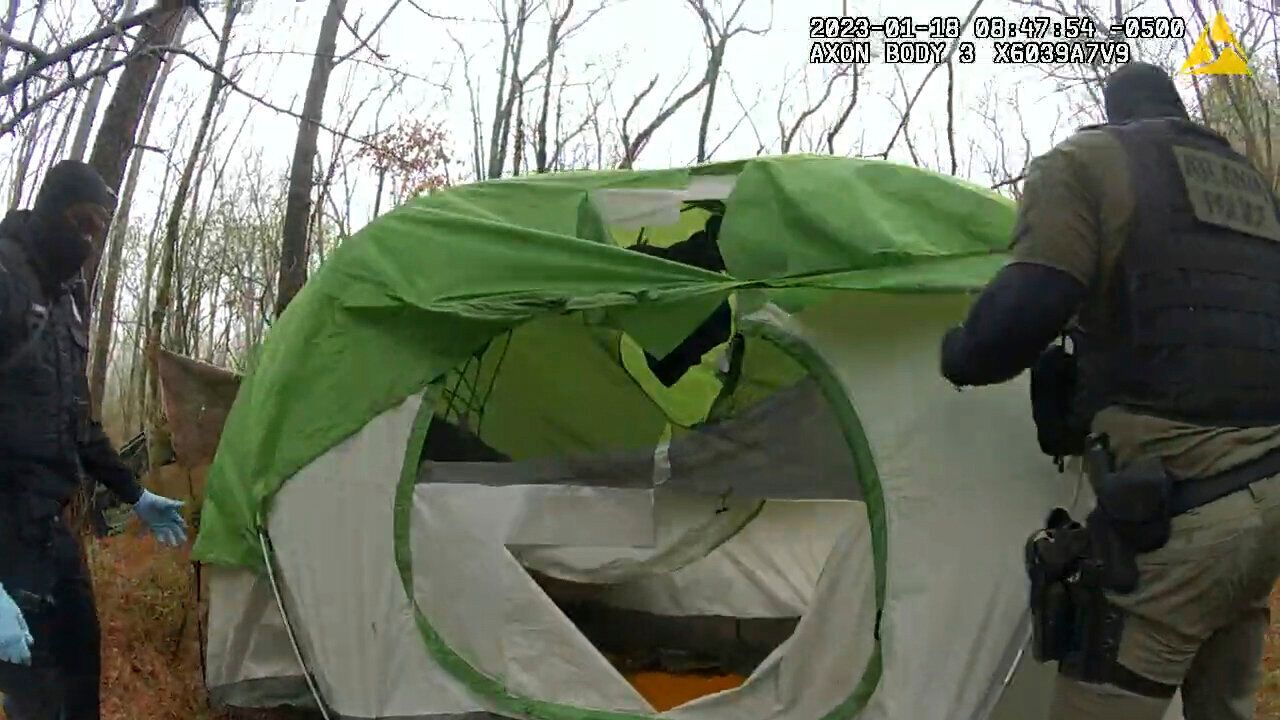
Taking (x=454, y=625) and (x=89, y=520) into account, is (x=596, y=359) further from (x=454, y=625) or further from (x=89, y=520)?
(x=89, y=520)

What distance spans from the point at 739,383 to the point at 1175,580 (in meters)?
→ 2.52

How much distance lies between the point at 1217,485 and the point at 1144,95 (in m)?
0.89

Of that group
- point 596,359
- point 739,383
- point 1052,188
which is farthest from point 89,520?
point 1052,188

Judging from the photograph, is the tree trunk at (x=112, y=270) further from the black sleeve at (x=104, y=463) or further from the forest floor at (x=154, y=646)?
the black sleeve at (x=104, y=463)

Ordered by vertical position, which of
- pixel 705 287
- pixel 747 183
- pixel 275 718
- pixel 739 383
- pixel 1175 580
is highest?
pixel 747 183

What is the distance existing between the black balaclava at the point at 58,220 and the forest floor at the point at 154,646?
194 centimetres

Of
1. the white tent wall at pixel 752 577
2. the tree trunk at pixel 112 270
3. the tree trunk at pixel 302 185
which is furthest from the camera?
the tree trunk at pixel 112 270

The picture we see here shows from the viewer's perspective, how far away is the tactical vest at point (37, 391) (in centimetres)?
288

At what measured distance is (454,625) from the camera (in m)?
3.75

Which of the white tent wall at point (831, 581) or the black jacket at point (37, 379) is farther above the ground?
the black jacket at point (37, 379)

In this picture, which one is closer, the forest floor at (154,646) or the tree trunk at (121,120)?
the forest floor at (154,646)

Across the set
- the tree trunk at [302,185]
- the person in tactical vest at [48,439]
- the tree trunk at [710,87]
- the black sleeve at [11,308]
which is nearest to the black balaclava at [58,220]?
the person in tactical vest at [48,439]

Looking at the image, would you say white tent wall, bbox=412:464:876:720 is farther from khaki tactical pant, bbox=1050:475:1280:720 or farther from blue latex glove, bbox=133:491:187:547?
khaki tactical pant, bbox=1050:475:1280:720

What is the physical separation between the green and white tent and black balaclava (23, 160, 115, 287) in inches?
37.3
